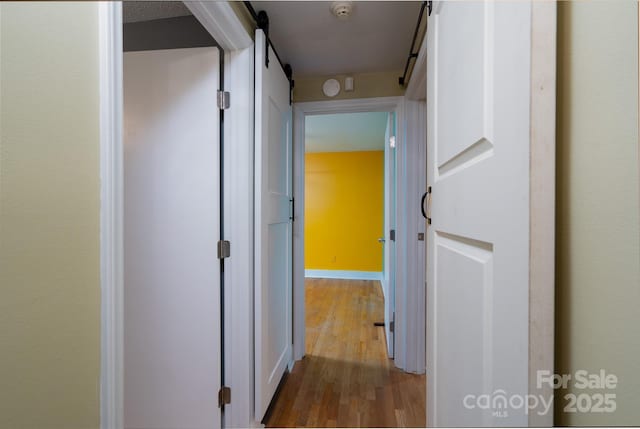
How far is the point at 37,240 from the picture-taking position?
51cm

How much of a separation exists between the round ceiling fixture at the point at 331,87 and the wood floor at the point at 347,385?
213 centimetres

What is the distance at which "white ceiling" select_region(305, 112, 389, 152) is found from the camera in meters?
3.23

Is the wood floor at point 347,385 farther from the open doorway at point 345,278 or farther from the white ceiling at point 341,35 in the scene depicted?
the white ceiling at point 341,35

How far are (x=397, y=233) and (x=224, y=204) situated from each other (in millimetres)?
1322

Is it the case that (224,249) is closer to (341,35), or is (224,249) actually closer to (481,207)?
(481,207)

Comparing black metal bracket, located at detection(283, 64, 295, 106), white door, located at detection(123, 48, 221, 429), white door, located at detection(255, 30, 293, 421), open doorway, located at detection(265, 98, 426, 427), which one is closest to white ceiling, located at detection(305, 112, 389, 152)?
open doorway, located at detection(265, 98, 426, 427)

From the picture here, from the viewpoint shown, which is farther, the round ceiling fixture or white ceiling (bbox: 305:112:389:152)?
white ceiling (bbox: 305:112:389:152)

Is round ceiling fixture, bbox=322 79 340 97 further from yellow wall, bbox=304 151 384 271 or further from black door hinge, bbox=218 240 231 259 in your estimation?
yellow wall, bbox=304 151 384 271

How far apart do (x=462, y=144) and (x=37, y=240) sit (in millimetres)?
924

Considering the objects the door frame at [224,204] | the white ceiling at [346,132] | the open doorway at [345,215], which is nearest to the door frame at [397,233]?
the white ceiling at [346,132]

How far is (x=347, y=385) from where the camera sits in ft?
6.07

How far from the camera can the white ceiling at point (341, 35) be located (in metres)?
1.42

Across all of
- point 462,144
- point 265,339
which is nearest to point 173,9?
point 462,144

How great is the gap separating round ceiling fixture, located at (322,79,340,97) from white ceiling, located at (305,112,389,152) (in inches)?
23.8
